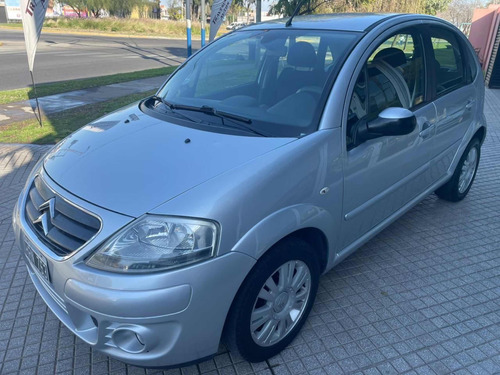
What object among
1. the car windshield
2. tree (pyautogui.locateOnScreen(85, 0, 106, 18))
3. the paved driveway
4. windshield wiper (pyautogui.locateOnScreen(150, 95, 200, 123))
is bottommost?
the paved driveway

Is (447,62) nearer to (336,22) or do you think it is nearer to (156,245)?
(336,22)

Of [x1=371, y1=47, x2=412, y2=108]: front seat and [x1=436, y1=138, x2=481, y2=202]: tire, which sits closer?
[x1=371, y1=47, x2=412, y2=108]: front seat

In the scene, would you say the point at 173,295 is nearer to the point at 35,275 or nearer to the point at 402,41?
the point at 35,275

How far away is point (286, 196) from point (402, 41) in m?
1.84

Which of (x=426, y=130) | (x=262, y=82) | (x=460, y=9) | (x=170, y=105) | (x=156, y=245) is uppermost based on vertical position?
(x=460, y=9)

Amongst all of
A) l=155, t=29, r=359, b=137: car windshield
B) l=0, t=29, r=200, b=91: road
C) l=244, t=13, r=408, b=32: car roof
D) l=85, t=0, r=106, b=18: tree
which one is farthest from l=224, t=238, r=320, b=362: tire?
l=85, t=0, r=106, b=18: tree

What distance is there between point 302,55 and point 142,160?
53.2 inches

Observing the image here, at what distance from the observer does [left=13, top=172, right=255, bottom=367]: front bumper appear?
1797 millimetres

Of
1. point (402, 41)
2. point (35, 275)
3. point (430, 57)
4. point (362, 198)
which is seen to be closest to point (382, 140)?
point (362, 198)

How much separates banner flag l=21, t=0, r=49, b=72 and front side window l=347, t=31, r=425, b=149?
17.9ft

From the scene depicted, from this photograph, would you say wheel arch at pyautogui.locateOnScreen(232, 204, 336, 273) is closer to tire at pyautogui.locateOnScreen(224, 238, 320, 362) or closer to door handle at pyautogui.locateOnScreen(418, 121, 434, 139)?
tire at pyautogui.locateOnScreen(224, 238, 320, 362)

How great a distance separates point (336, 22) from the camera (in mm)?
3076

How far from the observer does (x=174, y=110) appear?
291cm

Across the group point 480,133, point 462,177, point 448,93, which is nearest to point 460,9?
point 480,133
